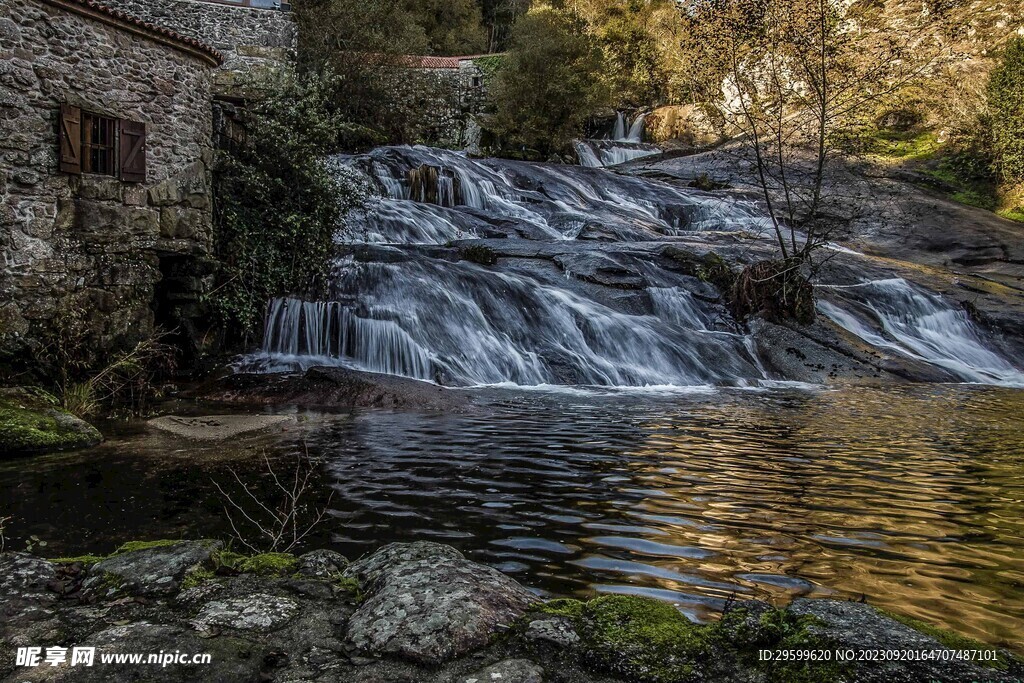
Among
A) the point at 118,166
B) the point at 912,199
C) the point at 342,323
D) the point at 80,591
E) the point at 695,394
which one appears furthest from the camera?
the point at 912,199

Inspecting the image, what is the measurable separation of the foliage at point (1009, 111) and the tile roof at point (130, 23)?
2777cm

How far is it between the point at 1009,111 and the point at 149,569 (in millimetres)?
32216

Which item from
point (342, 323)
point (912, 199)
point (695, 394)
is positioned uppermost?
point (912, 199)

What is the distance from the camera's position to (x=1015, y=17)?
28188 mm

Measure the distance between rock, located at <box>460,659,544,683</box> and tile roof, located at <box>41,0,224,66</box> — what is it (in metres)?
11.1

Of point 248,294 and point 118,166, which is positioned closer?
point 118,166

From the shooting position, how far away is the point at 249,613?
2660 millimetres

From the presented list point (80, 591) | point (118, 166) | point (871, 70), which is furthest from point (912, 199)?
point (80, 591)

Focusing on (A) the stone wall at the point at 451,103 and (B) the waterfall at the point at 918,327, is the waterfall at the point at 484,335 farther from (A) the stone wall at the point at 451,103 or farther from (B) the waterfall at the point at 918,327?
(A) the stone wall at the point at 451,103

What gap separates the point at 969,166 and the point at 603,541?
3118 cm

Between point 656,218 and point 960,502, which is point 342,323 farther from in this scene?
point 656,218

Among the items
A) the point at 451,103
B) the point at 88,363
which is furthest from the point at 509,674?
the point at 451,103

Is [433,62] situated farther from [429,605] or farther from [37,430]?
[429,605]

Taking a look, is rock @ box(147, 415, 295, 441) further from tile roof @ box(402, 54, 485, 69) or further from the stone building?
tile roof @ box(402, 54, 485, 69)
